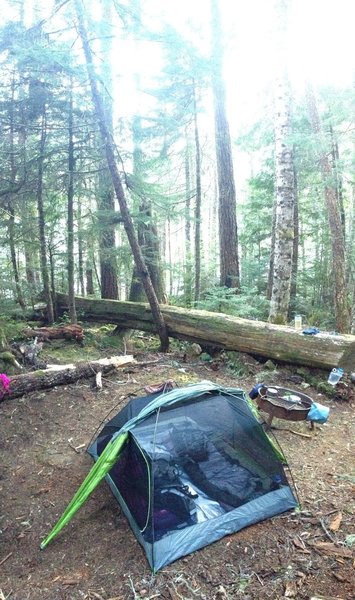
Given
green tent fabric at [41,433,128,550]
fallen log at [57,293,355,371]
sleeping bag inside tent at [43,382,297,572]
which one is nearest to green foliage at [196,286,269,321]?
fallen log at [57,293,355,371]

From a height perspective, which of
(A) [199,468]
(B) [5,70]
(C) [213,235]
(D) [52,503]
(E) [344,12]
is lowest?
(D) [52,503]

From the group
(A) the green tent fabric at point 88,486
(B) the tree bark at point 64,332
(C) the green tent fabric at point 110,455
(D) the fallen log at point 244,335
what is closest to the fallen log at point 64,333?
(B) the tree bark at point 64,332

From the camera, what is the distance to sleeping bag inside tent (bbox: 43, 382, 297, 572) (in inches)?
113

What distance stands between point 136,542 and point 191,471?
75 centimetres

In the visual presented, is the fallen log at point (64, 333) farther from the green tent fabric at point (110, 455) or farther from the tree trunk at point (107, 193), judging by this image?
the green tent fabric at point (110, 455)

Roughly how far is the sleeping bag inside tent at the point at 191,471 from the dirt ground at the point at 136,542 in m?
0.13

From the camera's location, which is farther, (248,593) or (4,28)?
(4,28)

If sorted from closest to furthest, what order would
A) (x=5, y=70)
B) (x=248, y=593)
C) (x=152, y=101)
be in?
(x=248, y=593)
(x=5, y=70)
(x=152, y=101)

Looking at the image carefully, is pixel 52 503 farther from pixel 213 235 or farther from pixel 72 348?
pixel 213 235

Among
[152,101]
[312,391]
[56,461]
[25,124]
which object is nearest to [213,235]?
[152,101]

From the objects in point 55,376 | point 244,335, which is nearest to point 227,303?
point 244,335

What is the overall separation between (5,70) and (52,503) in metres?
7.93

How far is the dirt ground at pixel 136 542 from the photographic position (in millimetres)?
2447

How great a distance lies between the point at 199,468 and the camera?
3.38 m
